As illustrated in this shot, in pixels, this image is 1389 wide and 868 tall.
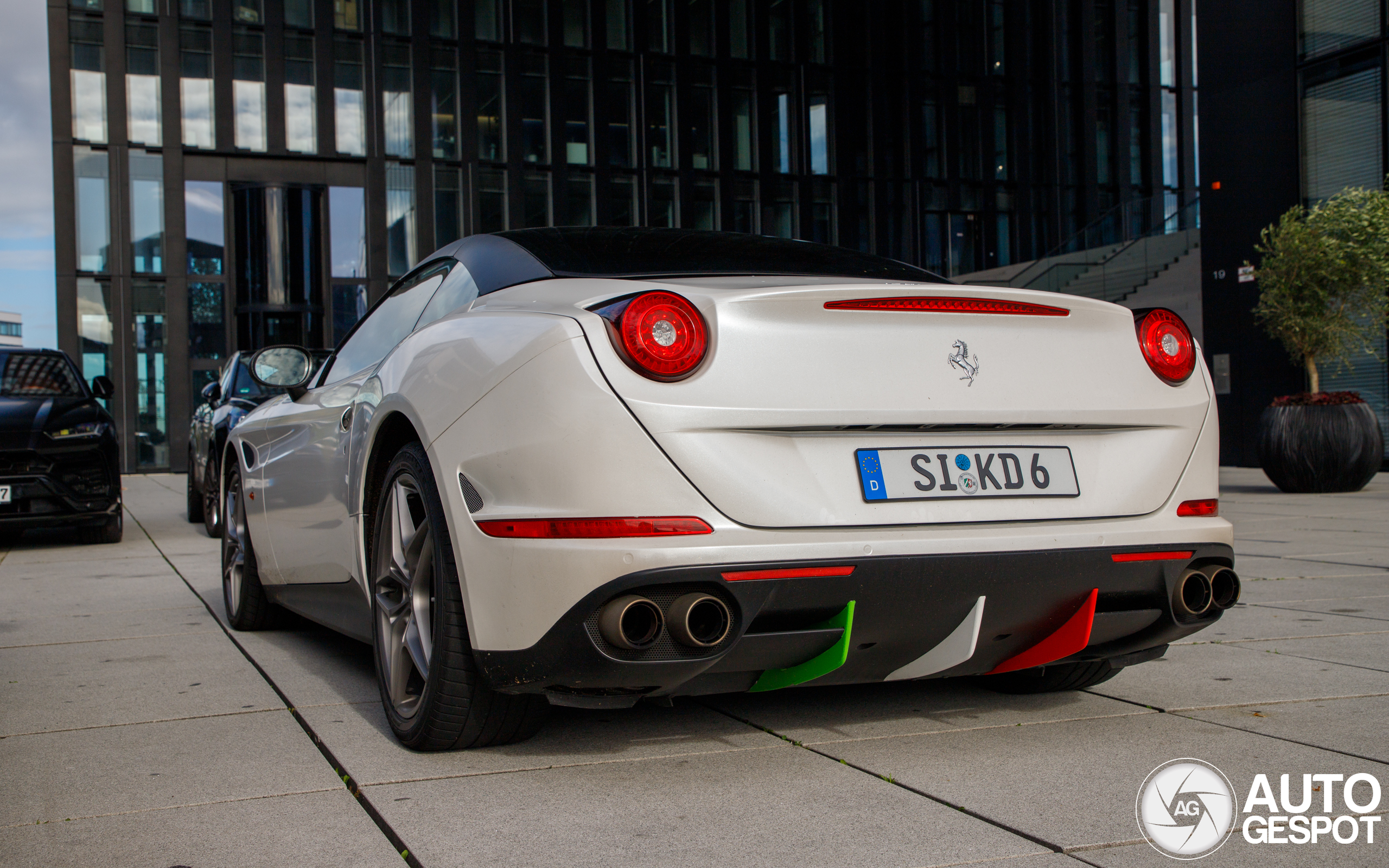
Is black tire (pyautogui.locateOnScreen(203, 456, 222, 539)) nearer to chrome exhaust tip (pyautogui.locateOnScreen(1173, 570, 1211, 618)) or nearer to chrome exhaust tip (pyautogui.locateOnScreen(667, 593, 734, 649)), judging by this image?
chrome exhaust tip (pyautogui.locateOnScreen(667, 593, 734, 649))

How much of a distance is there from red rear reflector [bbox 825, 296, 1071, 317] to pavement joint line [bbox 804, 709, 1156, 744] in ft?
3.63

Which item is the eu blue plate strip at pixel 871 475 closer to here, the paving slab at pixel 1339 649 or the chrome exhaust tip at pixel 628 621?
the chrome exhaust tip at pixel 628 621

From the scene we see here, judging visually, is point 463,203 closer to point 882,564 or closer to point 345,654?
point 345,654

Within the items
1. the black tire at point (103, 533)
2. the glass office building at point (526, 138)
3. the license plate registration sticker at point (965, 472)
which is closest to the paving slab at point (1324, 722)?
the license plate registration sticker at point (965, 472)

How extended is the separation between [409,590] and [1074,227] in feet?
123

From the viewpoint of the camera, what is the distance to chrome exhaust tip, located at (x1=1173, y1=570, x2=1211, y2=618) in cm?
299

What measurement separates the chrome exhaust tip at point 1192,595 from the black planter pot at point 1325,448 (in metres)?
11.2

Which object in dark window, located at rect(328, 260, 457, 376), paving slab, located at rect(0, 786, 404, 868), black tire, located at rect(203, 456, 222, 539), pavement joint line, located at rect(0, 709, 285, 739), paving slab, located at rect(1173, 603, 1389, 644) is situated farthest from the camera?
black tire, located at rect(203, 456, 222, 539)

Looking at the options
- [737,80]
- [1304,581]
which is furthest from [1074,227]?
[1304,581]

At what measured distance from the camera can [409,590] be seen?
3.22 m

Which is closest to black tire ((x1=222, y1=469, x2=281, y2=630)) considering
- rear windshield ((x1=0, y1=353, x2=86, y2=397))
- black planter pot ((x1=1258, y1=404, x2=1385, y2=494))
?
rear windshield ((x1=0, y1=353, x2=86, y2=397))

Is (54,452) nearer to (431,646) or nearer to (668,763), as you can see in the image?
(431,646)

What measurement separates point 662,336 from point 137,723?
80.5 inches

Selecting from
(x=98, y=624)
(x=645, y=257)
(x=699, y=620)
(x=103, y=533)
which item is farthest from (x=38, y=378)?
(x=699, y=620)
